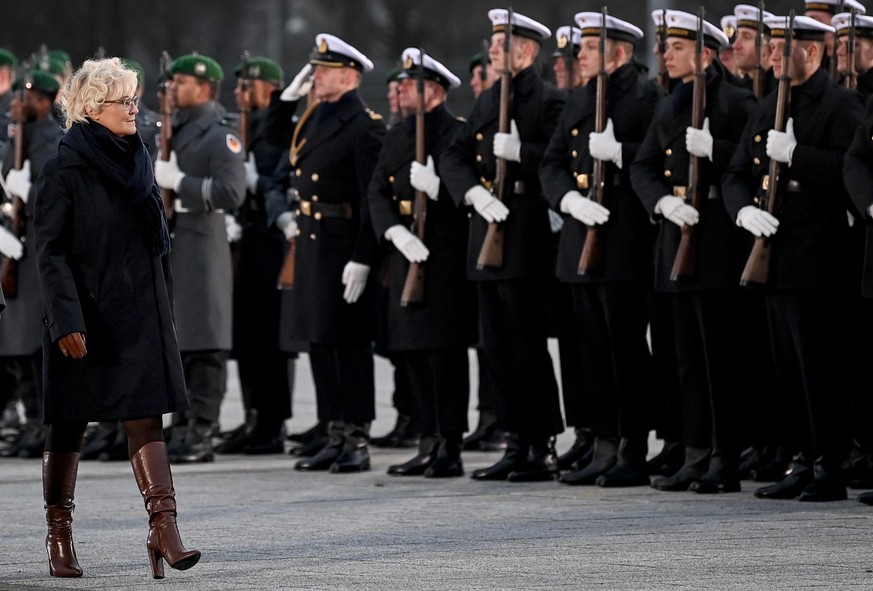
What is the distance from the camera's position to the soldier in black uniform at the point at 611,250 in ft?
29.2

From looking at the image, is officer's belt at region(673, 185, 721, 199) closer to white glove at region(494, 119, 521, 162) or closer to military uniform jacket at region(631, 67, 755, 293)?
military uniform jacket at region(631, 67, 755, 293)

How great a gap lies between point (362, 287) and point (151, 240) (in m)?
3.33

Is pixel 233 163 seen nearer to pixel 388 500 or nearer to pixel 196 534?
pixel 388 500

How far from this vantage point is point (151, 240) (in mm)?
6633

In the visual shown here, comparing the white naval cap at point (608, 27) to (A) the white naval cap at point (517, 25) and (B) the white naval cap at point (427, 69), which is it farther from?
(B) the white naval cap at point (427, 69)

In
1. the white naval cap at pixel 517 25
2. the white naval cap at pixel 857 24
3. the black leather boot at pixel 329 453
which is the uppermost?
the white naval cap at pixel 517 25

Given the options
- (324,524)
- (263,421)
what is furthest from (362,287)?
(324,524)

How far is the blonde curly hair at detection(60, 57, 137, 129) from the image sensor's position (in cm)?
660

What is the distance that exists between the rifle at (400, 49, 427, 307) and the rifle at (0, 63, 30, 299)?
7.72 ft

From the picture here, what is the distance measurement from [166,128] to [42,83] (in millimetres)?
806

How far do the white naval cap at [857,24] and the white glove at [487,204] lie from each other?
166 cm

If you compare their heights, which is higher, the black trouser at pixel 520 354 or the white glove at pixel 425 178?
the white glove at pixel 425 178

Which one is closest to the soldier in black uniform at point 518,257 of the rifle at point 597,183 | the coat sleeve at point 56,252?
the rifle at point 597,183

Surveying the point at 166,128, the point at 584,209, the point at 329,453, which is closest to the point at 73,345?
the point at 584,209
